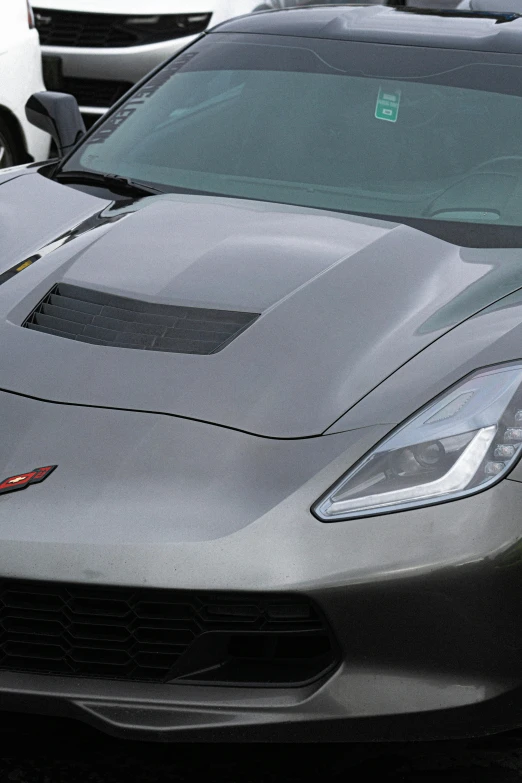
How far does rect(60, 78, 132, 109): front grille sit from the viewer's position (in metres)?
7.47

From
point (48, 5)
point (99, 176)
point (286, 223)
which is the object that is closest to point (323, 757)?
point (286, 223)

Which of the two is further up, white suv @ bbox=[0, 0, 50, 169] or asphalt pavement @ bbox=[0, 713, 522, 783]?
white suv @ bbox=[0, 0, 50, 169]

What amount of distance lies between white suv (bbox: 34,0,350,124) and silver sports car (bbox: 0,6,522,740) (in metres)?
4.45

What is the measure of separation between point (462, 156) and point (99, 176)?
3.55 ft

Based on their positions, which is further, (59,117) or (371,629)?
(59,117)

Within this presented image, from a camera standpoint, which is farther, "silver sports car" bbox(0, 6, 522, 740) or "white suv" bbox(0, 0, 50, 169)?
"white suv" bbox(0, 0, 50, 169)

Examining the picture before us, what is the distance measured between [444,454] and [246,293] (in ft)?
2.36

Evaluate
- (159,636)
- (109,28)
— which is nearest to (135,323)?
(159,636)

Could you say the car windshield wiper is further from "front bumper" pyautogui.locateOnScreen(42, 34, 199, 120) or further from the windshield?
"front bumper" pyautogui.locateOnScreen(42, 34, 199, 120)

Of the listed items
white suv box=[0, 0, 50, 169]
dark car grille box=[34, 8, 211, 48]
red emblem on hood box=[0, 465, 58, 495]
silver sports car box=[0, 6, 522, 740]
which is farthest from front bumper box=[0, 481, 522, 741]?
dark car grille box=[34, 8, 211, 48]

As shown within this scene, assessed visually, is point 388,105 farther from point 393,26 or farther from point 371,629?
point 371,629

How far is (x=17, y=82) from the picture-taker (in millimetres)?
6211

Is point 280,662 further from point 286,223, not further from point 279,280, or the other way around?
point 286,223

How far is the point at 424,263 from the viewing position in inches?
116
